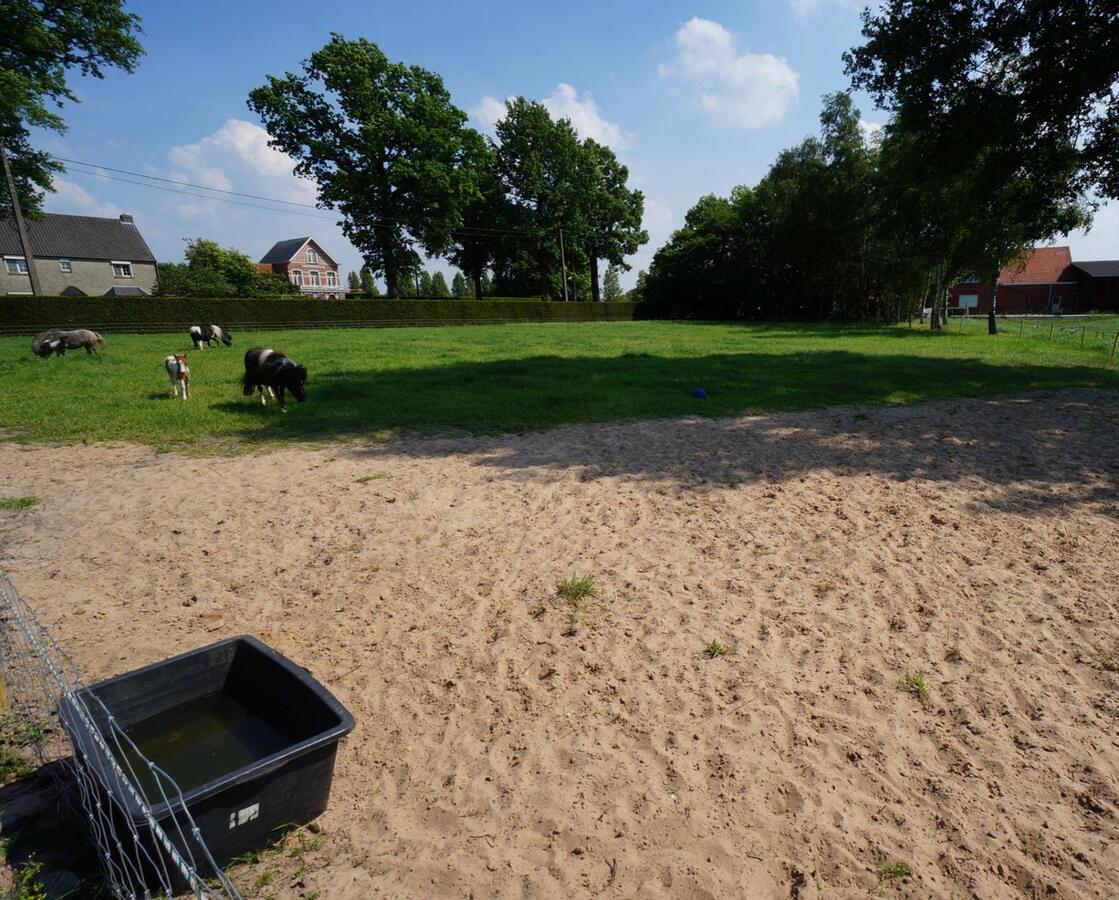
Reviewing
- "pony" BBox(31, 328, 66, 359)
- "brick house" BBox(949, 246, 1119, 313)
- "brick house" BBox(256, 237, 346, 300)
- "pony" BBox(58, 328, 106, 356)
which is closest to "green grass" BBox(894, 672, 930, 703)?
"pony" BBox(31, 328, 66, 359)

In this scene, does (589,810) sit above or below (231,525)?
below

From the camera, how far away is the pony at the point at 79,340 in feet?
62.0

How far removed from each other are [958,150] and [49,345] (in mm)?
26427

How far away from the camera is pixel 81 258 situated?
5722cm

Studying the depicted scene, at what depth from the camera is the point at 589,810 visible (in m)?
2.85

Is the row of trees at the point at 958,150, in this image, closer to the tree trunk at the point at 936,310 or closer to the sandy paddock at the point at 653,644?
the tree trunk at the point at 936,310

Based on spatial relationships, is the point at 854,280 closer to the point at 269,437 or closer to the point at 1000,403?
the point at 1000,403

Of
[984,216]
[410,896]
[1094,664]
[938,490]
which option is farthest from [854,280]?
[410,896]

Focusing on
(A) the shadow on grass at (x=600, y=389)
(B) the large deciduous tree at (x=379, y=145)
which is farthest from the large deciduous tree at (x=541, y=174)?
(A) the shadow on grass at (x=600, y=389)

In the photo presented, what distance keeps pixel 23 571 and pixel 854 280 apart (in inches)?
2100

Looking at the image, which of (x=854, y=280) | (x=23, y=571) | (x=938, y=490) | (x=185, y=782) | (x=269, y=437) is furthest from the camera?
(x=854, y=280)

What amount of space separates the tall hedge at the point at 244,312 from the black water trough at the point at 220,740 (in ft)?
114

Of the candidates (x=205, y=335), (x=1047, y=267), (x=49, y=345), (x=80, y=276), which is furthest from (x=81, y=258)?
(x=1047, y=267)

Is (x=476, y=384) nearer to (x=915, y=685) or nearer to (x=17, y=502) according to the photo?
(x=17, y=502)
